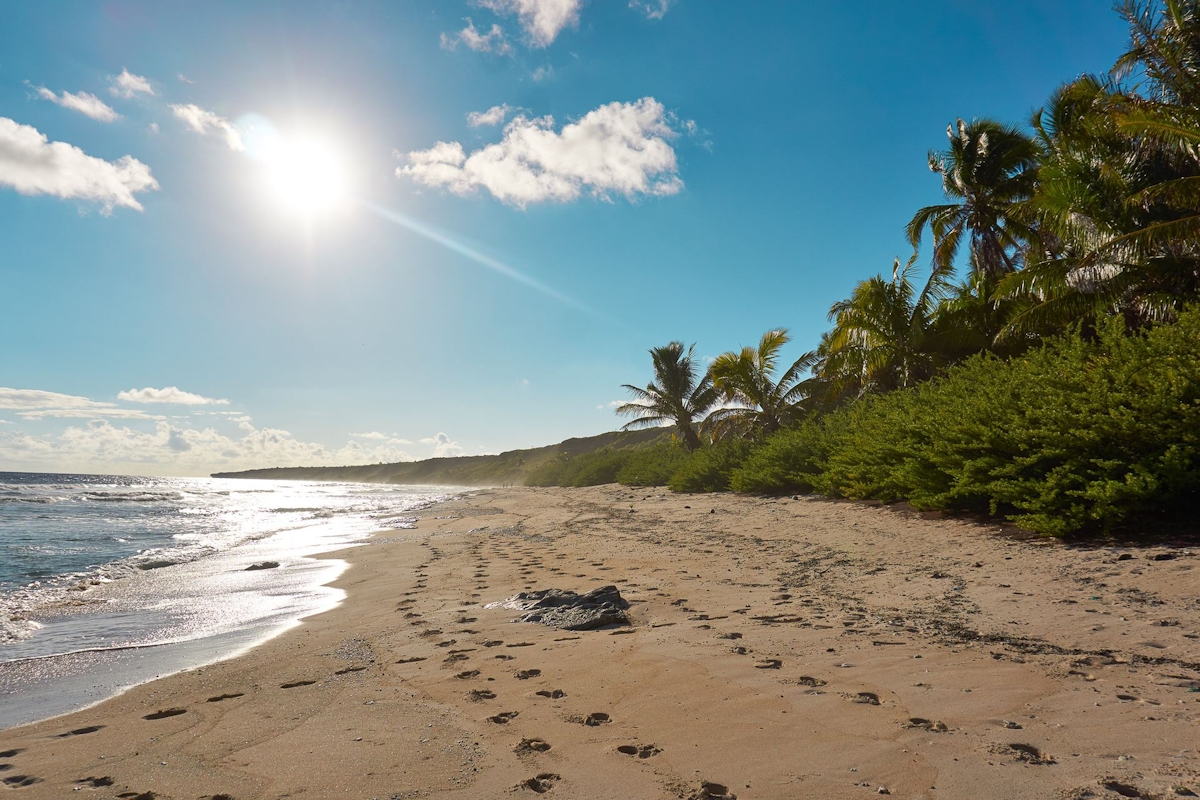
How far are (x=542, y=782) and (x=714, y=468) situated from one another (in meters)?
19.5

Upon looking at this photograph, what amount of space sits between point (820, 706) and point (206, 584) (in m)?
8.82

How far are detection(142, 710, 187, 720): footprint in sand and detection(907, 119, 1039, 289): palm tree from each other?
22.7 metres

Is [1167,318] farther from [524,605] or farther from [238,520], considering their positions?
[238,520]

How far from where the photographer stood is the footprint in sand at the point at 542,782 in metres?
2.43

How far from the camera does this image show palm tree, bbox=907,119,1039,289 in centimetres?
2048

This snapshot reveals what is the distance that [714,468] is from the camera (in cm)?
2152

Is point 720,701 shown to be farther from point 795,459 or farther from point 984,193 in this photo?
point 984,193

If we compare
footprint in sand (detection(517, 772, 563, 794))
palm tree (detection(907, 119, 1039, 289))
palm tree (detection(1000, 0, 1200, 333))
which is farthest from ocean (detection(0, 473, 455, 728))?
palm tree (detection(907, 119, 1039, 289))

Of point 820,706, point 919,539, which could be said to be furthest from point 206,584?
point 919,539

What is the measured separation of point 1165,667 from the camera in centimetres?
317

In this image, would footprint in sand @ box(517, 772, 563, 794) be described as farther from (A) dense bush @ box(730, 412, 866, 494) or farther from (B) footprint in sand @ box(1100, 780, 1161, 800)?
(A) dense bush @ box(730, 412, 866, 494)

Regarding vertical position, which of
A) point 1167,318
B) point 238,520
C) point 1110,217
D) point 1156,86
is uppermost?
point 1156,86

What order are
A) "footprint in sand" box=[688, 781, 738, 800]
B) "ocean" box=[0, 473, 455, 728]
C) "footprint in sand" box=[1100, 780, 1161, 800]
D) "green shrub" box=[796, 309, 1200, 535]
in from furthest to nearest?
1. "green shrub" box=[796, 309, 1200, 535]
2. "ocean" box=[0, 473, 455, 728]
3. "footprint in sand" box=[688, 781, 738, 800]
4. "footprint in sand" box=[1100, 780, 1161, 800]

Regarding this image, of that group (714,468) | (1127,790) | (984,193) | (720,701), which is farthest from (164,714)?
(984,193)
